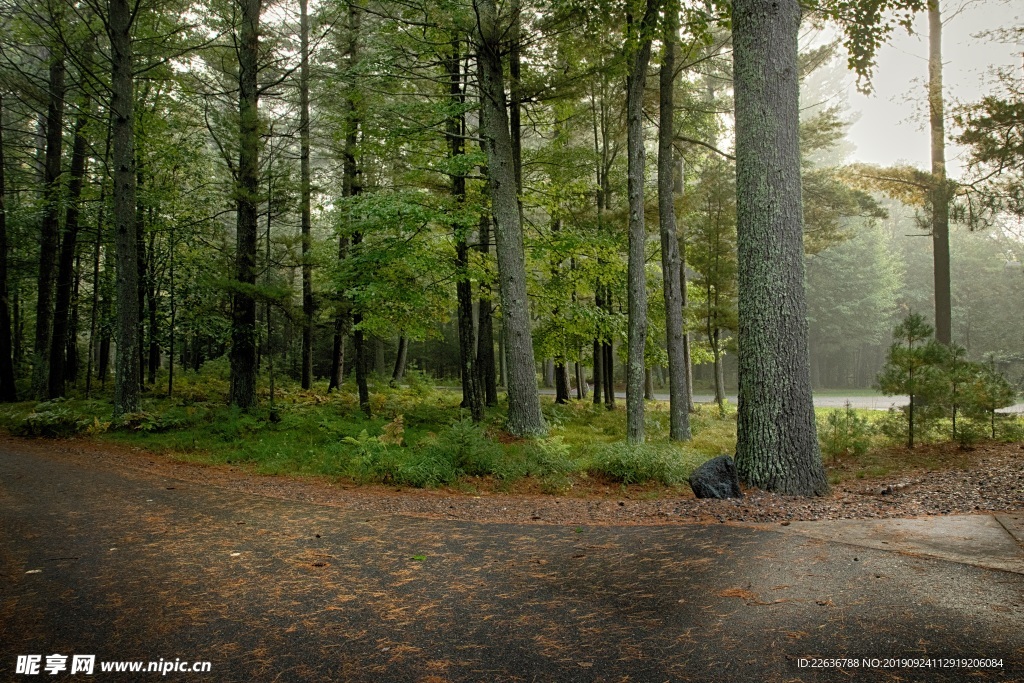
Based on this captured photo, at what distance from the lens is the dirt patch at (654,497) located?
19.6ft

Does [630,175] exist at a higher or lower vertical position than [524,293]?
higher

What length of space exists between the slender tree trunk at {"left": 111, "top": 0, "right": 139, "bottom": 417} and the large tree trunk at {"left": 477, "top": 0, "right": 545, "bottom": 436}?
8.02m

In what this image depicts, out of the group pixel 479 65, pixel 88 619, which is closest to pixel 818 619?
pixel 88 619

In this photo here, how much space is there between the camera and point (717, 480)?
21.6ft

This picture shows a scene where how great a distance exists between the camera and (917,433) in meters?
10.0

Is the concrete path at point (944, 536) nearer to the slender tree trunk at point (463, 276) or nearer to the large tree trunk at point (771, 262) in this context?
the large tree trunk at point (771, 262)

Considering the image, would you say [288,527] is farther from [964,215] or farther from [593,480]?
[964,215]

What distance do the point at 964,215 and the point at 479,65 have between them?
33.9 ft

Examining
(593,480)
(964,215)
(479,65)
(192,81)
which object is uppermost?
(192,81)

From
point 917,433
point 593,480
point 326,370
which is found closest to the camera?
point 593,480

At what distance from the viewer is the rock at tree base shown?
6.50m

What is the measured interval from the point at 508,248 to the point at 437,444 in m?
4.18

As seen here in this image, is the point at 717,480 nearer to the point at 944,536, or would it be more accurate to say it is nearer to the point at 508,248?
the point at 944,536

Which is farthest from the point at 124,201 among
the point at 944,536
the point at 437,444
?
the point at 944,536
